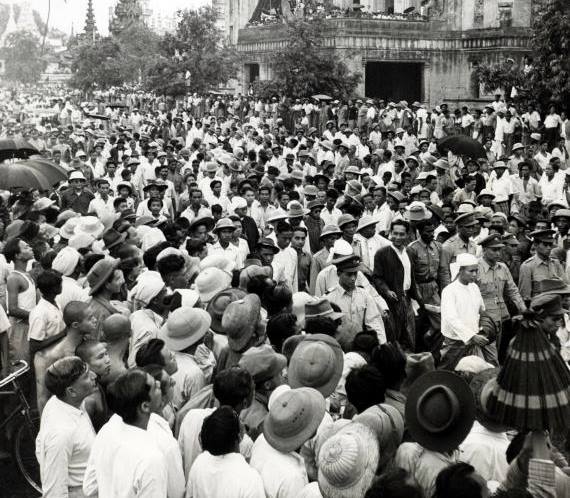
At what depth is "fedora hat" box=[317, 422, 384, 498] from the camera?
4.14m

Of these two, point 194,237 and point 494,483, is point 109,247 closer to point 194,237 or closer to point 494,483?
point 194,237

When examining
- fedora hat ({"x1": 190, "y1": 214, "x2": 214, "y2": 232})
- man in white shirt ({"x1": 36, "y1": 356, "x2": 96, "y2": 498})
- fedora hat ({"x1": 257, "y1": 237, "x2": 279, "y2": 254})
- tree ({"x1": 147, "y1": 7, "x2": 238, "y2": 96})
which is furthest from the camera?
tree ({"x1": 147, "y1": 7, "x2": 238, "y2": 96})

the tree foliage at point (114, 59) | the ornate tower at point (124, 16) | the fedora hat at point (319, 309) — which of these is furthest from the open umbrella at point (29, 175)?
the ornate tower at point (124, 16)

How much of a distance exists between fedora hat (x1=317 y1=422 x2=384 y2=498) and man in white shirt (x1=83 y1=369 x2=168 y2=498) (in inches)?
31.0

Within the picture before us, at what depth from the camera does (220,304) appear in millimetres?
6961

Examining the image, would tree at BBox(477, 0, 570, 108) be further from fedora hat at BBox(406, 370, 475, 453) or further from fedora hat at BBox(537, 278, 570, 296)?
fedora hat at BBox(406, 370, 475, 453)

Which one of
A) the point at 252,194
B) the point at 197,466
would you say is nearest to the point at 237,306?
the point at 197,466

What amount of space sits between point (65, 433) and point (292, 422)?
4.16 ft

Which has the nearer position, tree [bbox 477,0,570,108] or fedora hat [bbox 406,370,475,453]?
fedora hat [bbox 406,370,475,453]

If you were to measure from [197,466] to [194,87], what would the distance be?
105 feet

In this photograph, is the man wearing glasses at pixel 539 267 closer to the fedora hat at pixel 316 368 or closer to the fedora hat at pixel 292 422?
the fedora hat at pixel 316 368

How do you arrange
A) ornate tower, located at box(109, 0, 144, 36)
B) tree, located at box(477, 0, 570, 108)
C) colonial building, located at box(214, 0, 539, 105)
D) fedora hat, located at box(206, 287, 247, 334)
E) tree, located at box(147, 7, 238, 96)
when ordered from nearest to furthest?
fedora hat, located at box(206, 287, 247, 334)
tree, located at box(477, 0, 570, 108)
colonial building, located at box(214, 0, 539, 105)
tree, located at box(147, 7, 238, 96)
ornate tower, located at box(109, 0, 144, 36)

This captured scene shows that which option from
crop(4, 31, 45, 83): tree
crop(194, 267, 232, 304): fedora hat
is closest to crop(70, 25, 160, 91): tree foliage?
crop(194, 267, 232, 304): fedora hat

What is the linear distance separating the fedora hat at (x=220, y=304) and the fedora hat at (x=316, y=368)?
156 cm
